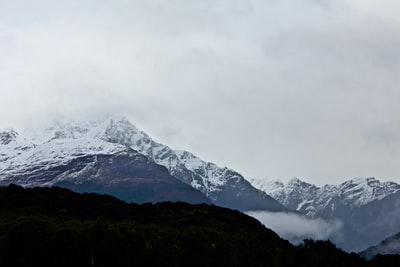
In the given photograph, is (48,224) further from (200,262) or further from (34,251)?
(200,262)

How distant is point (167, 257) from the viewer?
584 feet

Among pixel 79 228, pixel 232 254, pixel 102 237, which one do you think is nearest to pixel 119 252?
pixel 102 237

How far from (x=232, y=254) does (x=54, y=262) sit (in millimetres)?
47566

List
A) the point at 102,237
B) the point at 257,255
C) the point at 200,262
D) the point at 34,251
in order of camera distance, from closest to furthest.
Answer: the point at 34,251, the point at 102,237, the point at 200,262, the point at 257,255

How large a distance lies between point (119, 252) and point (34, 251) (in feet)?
63.8

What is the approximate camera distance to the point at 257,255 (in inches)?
7815

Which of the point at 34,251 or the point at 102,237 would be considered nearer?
the point at 34,251

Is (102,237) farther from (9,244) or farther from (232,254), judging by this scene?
(232,254)

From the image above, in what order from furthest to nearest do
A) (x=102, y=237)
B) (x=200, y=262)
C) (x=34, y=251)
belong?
(x=200, y=262) → (x=102, y=237) → (x=34, y=251)

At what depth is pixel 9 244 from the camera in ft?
538

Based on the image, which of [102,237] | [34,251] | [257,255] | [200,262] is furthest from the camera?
[257,255]

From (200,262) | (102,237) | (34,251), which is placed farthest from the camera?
(200,262)

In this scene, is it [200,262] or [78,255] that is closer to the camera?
[78,255]

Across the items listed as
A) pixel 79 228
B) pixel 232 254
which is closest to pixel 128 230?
pixel 79 228
